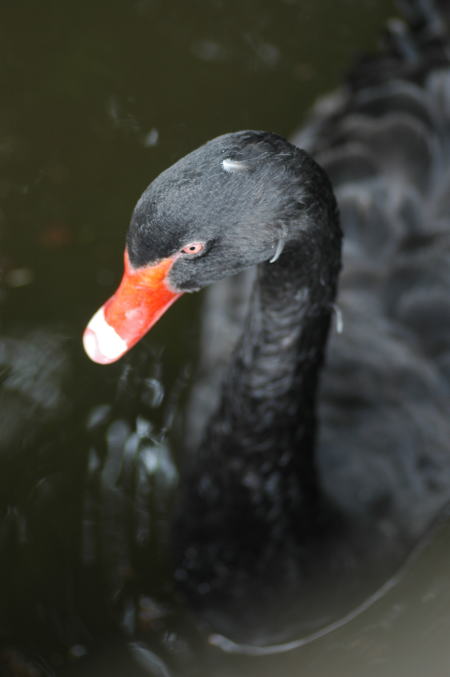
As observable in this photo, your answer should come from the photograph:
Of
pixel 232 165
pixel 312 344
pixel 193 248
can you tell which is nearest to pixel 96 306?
pixel 312 344

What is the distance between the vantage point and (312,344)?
6.32 feet

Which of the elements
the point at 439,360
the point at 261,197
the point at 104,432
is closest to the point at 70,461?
the point at 104,432

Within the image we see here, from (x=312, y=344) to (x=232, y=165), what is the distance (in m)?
0.55

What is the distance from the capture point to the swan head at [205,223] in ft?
4.93

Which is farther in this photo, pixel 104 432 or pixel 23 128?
pixel 23 128

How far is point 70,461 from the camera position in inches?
103

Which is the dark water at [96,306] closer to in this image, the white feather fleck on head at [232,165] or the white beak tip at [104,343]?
the white beak tip at [104,343]

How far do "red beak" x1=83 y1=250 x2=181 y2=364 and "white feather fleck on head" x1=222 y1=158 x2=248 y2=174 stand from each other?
286mm

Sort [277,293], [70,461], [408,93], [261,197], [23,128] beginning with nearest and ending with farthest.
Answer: [261,197], [277,293], [70,461], [408,93], [23,128]

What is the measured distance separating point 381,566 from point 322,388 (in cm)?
50

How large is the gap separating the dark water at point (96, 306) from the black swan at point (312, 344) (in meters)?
0.17

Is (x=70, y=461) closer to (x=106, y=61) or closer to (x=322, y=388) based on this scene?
(x=322, y=388)

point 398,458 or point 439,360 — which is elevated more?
point 439,360

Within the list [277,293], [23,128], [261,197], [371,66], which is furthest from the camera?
[23,128]
